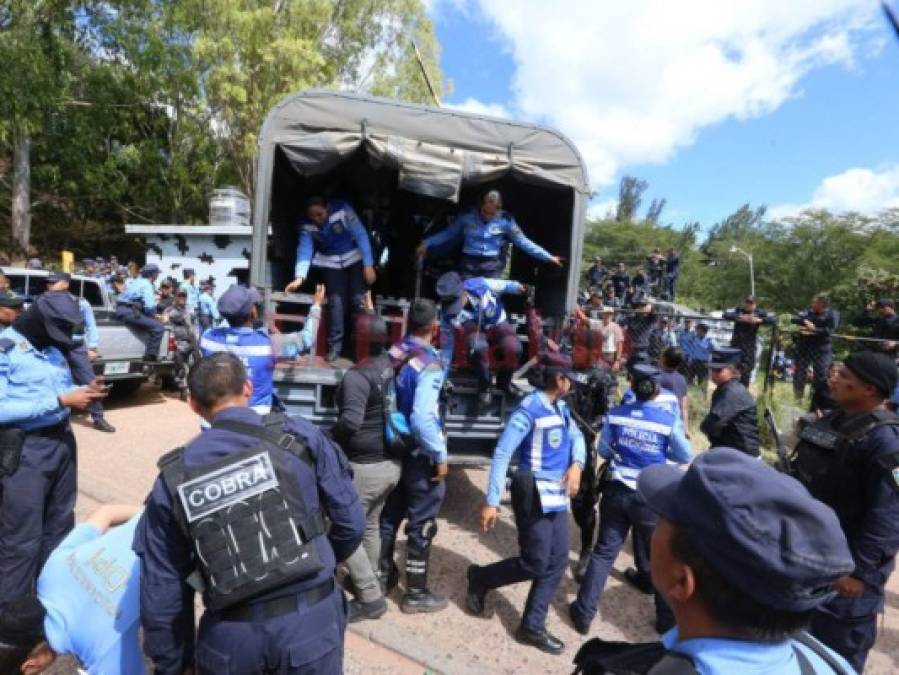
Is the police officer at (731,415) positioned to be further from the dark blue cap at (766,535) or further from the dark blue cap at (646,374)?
the dark blue cap at (766,535)

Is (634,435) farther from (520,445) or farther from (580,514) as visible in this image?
(580,514)

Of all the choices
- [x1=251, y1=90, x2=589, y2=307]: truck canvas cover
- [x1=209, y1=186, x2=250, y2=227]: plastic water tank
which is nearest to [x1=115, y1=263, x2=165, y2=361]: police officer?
[x1=251, y1=90, x2=589, y2=307]: truck canvas cover

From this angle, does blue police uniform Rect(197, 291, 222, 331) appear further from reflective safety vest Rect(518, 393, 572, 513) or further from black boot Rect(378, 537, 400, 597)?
reflective safety vest Rect(518, 393, 572, 513)

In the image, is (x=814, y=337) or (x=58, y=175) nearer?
(x=814, y=337)

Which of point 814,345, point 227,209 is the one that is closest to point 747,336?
point 814,345

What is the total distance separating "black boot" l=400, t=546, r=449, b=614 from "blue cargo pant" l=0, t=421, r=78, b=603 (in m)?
1.98

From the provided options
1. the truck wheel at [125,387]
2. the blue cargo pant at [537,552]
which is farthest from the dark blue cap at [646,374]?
the truck wheel at [125,387]

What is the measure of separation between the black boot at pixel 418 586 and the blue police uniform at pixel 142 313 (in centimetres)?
592

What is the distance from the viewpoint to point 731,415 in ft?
13.0

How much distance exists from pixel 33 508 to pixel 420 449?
205 centimetres

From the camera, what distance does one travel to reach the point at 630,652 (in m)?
1.00

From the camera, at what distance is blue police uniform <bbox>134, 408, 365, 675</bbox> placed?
65.9 inches

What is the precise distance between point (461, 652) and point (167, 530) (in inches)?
80.1

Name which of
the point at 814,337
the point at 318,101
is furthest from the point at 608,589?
the point at 814,337
